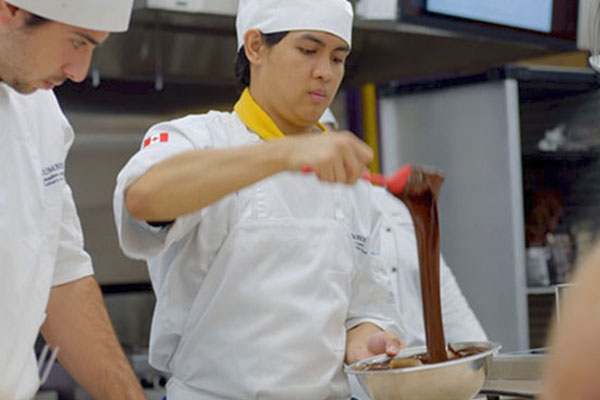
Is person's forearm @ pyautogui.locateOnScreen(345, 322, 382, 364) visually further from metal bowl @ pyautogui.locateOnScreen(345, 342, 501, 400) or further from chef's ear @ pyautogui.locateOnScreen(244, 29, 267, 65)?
chef's ear @ pyautogui.locateOnScreen(244, 29, 267, 65)

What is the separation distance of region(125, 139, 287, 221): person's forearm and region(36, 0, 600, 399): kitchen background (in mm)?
1682

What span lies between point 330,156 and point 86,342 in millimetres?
797

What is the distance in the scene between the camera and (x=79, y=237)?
1956 mm

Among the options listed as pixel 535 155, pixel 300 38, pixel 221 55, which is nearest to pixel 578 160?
pixel 535 155

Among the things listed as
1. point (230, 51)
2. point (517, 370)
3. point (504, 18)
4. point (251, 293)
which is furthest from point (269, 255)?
point (504, 18)

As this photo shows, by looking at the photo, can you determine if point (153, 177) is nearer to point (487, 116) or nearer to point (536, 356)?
point (536, 356)

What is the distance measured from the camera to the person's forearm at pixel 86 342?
6.23ft

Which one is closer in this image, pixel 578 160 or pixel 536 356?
pixel 536 356

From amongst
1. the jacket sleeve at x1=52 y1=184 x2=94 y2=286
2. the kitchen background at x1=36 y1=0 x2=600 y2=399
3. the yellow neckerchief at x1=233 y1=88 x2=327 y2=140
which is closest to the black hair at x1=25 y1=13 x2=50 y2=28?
the jacket sleeve at x1=52 y1=184 x2=94 y2=286

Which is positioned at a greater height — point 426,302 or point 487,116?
point 487,116

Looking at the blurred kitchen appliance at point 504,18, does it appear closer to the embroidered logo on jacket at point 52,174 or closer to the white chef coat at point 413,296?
the white chef coat at point 413,296

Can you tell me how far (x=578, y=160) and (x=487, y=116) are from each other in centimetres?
59

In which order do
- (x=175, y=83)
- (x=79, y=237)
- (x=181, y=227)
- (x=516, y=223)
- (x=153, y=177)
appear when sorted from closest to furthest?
1. (x=153, y=177)
2. (x=181, y=227)
3. (x=79, y=237)
4. (x=516, y=223)
5. (x=175, y=83)

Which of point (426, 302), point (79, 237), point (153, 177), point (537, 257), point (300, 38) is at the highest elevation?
point (300, 38)
